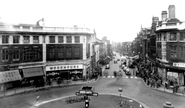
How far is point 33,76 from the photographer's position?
103 feet

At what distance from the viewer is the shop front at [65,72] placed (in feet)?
112

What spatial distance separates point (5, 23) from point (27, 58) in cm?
761

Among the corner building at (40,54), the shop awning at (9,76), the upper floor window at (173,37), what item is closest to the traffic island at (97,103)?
the corner building at (40,54)

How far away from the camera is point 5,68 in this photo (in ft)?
94.5

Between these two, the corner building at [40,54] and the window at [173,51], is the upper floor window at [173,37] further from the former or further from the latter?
the corner building at [40,54]

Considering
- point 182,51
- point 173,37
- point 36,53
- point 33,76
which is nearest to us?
point 182,51

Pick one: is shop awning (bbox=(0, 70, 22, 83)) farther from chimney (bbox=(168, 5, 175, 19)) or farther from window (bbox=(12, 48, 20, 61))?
chimney (bbox=(168, 5, 175, 19))

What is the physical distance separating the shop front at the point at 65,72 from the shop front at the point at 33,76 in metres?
1.76

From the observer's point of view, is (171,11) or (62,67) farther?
(62,67)

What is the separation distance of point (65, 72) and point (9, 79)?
11.2m

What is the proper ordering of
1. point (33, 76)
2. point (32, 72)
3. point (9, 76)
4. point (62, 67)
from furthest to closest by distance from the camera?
1. point (62, 67)
2. point (32, 72)
3. point (33, 76)
4. point (9, 76)

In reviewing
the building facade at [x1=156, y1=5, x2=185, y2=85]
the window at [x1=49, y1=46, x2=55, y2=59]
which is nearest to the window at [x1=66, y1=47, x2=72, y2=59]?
the window at [x1=49, y1=46, x2=55, y2=59]

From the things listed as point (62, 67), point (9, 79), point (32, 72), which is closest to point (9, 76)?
point (9, 79)

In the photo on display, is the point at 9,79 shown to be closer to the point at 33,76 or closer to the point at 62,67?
the point at 33,76
